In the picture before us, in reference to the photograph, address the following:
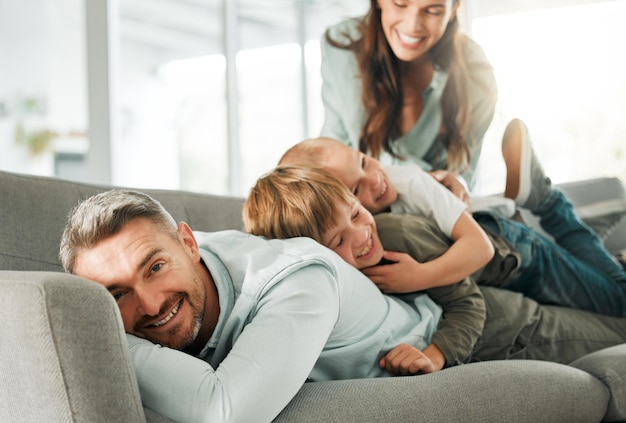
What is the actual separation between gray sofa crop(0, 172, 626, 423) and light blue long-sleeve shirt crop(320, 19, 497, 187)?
1.11 m

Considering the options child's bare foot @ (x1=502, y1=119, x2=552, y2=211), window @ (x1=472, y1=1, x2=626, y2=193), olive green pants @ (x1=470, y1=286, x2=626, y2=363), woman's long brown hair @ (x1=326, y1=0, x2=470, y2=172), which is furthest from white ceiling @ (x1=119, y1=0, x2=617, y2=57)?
olive green pants @ (x1=470, y1=286, x2=626, y2=363)

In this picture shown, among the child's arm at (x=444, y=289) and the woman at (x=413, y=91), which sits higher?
the woman at (x=413, y=91)

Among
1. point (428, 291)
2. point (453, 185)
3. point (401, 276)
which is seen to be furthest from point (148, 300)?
point (453, 185)

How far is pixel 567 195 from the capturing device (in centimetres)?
283

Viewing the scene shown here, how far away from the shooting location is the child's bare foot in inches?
104

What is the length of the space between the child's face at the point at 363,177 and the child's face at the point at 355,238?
0.74 feet

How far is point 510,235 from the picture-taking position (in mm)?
2246

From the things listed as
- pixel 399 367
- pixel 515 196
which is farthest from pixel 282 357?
pixel 515 196

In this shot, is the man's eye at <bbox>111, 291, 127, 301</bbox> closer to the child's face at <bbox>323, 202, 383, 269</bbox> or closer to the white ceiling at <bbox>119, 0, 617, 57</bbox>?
the child's face at <bbox>323, 202, 383, 269</bbox>

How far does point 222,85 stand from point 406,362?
2.74m

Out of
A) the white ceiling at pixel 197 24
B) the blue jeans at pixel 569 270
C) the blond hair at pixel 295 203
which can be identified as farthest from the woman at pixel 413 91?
the blond hair at pixel 295 203

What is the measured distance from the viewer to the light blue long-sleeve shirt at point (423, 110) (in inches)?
118

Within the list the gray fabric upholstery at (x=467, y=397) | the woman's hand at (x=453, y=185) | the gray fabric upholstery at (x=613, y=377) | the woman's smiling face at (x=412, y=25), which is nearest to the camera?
the gray fabric upholstery at (x=467, y=397)

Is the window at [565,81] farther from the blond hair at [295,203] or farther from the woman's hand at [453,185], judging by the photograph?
the blond hair at [295,203]
